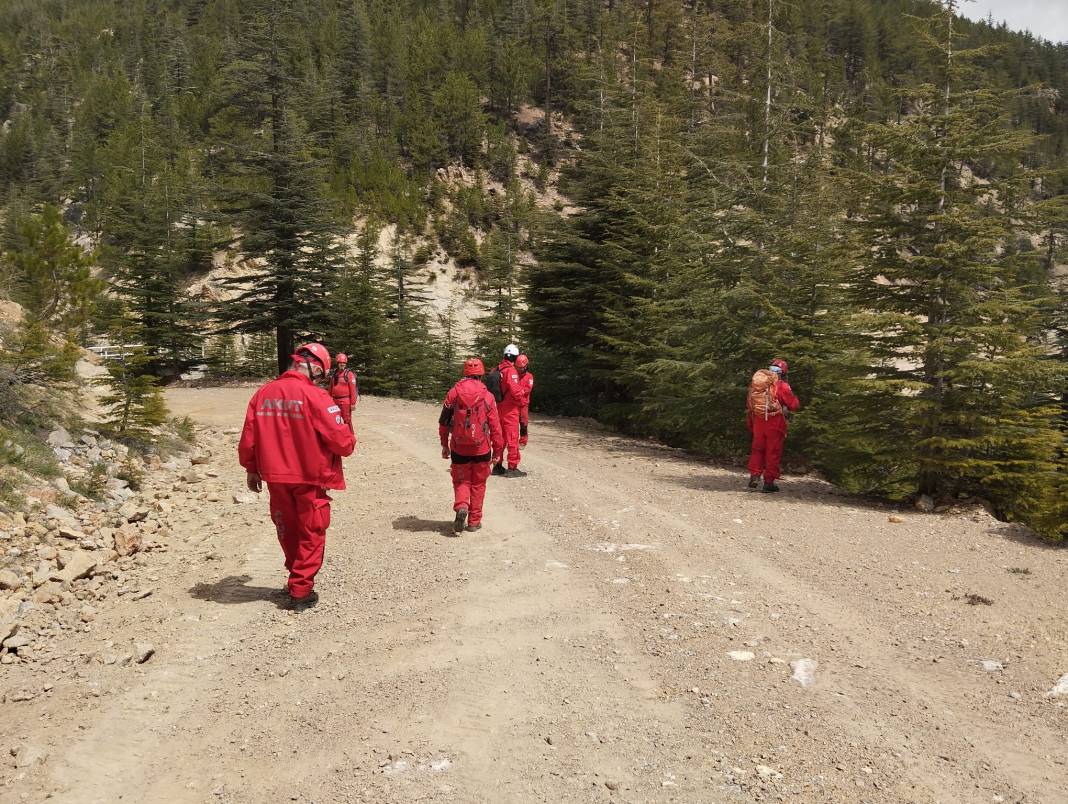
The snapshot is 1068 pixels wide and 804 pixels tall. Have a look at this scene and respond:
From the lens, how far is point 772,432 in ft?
36.7

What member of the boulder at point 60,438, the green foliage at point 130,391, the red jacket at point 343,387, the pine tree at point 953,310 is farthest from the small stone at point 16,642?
the pine tree at point 953,310

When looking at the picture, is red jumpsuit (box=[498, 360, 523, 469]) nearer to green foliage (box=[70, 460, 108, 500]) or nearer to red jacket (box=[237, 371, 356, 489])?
green foliage (box=[70, 460, 108, 500])

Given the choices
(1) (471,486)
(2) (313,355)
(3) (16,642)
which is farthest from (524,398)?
(3) (16,642)

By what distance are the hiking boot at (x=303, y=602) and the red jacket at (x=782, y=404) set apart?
7.50m

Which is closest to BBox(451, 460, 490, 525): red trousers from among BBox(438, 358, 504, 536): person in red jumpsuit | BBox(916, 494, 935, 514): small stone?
BBox(438, 358, 504, 536): person in red jumpsuit

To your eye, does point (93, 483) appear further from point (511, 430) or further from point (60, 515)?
point (511, 430)

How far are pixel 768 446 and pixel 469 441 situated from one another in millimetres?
5544

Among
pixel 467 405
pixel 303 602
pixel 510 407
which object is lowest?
pixel 303 602

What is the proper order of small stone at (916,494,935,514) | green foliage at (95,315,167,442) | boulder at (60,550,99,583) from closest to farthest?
boulder at (60,550,99,583) < small stone at (916,494,935,514) < green foliage at (95,315,167,442)

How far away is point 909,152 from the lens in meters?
10.4

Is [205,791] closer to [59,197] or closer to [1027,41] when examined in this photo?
[59,197]

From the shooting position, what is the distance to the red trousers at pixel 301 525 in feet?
18.7

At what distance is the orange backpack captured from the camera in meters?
10.9

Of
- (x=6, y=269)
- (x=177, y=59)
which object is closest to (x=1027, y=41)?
(x=177, y=59)
